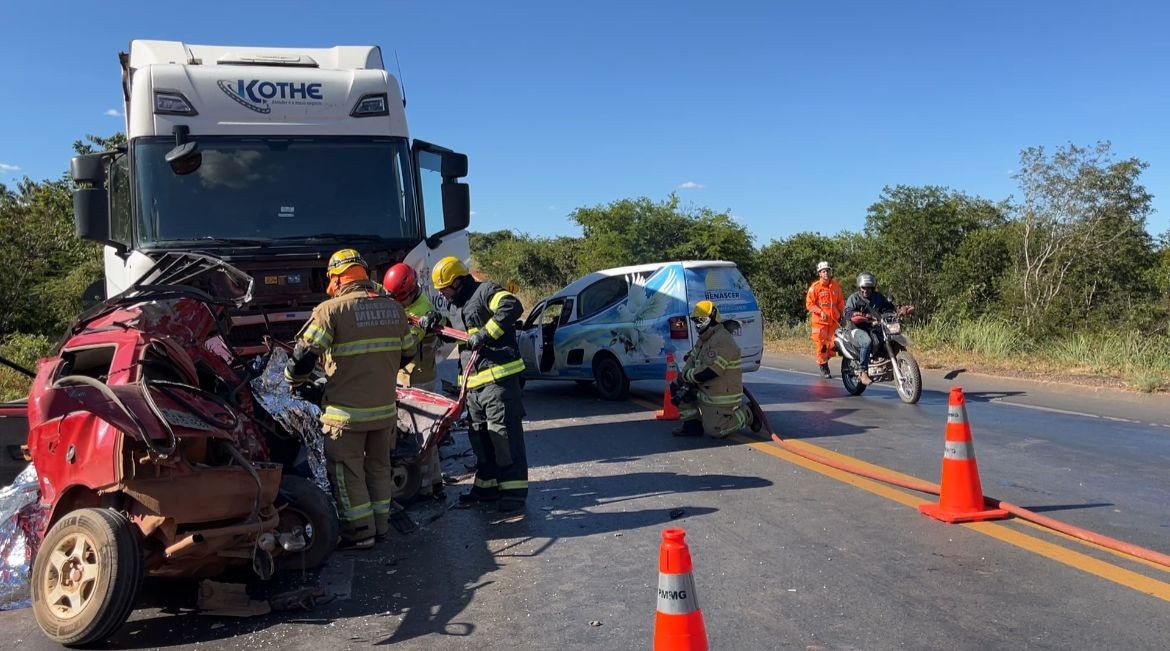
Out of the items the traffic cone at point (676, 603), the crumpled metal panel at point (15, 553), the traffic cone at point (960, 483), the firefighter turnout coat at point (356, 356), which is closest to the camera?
the traffic cone at point (676, 603)

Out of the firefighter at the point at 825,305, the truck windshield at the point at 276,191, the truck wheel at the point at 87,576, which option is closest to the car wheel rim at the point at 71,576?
the truck wheel at the point at 87,576

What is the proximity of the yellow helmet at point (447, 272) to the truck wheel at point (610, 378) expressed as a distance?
15.3ft

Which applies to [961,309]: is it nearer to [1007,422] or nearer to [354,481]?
[1007,422]

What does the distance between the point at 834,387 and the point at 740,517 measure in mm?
7091

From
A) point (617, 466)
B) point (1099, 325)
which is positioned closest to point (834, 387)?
point (617, 466)

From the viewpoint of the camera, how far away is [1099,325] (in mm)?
17312

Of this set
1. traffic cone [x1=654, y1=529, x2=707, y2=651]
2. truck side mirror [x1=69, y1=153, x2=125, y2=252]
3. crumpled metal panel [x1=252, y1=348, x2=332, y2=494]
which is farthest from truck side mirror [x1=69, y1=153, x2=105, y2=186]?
traffic cone [x1=654, y1=529, x2=707, y2=651]

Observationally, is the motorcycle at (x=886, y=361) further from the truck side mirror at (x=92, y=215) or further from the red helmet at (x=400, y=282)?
the truck side mirror at (x=92, y=215)

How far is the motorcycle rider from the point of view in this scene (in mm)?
10820

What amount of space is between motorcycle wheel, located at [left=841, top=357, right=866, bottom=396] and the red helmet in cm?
632

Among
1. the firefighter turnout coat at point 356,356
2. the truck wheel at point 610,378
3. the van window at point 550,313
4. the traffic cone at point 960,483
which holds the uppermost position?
the van window at point 550,313

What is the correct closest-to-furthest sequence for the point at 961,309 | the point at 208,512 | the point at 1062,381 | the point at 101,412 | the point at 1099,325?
1. the point at 101,412
2. the point at 208,512
3. the point at 1062,381
4. the point at 1099,325
5. the point at 961,309

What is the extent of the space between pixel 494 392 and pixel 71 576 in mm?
2909

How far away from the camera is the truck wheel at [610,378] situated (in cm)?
1080
